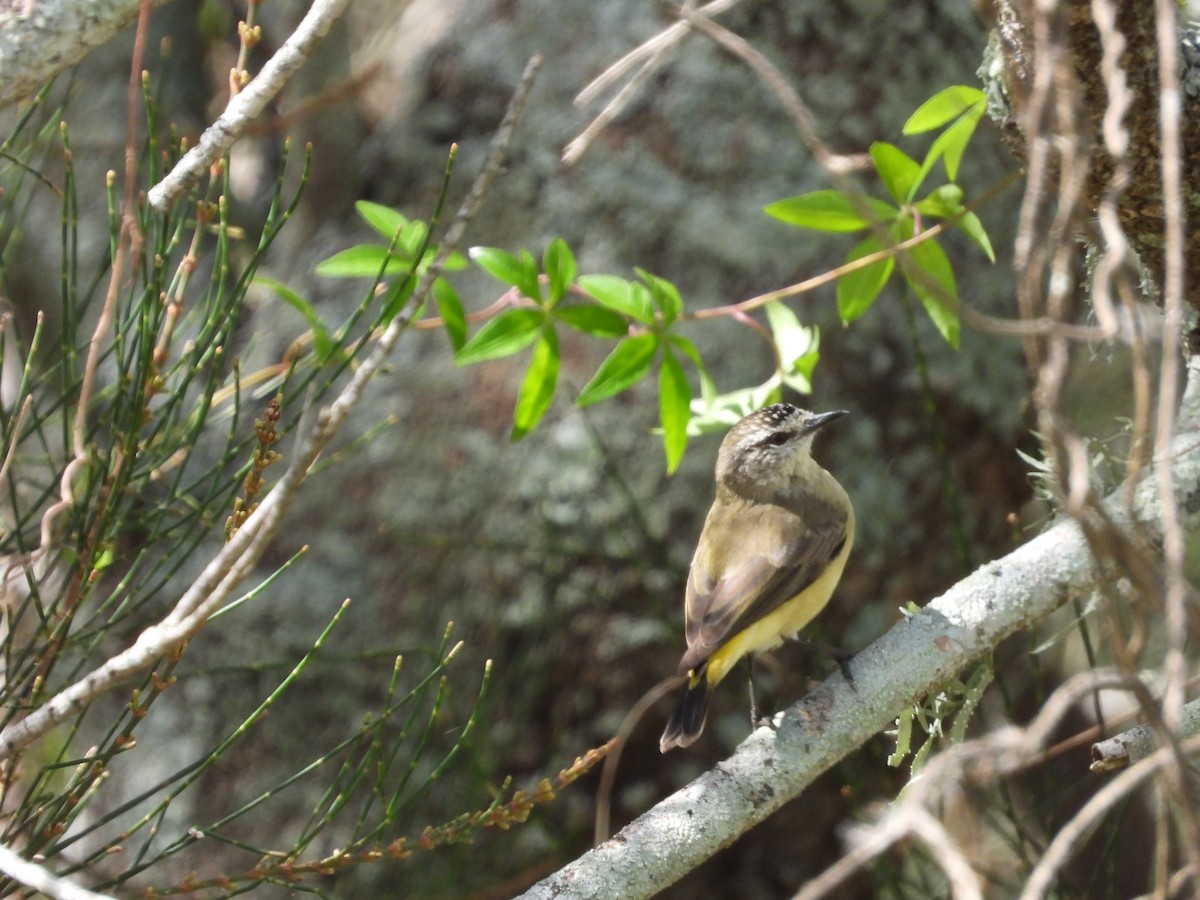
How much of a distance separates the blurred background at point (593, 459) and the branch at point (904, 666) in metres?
1.72

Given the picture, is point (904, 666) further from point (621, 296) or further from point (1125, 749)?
point (621, 296)

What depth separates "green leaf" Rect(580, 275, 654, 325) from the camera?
9.12 feet

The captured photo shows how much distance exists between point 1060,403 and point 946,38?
3.67m

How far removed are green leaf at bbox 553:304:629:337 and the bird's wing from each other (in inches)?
34.0

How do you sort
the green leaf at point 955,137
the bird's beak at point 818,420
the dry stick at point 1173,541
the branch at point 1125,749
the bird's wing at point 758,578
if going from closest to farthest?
the dry stick at point 1173,541 < the branch at point 1125,749 < the green leaf at point 955,137 < the bird's wing at point 758,578 < the bird's beak at point 818,420

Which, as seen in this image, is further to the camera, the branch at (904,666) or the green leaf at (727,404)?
the green leaf at (727,404)

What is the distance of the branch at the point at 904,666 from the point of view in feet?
7.24

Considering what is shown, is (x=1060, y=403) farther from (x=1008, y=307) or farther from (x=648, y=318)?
(x=1008, y=307)

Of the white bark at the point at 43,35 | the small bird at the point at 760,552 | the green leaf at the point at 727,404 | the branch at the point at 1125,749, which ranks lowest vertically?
the small bird at the point at 760,552

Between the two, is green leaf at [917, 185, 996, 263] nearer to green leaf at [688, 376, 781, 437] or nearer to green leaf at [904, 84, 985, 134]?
green leaf at [904, 84, 985, 134]

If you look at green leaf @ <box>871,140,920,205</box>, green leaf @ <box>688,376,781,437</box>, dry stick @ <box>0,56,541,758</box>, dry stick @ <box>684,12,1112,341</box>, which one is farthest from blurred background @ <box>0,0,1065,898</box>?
dry stick @ <box>684,12,1112,341</box>

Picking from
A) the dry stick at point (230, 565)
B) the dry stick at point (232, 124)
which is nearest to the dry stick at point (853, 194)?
the dry stick at point (230, 565)

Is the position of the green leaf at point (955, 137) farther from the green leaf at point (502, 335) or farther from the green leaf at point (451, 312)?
the green leaf at point (451, 312)

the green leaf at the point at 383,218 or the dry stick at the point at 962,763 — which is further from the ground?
the green leaf at the point at 383,218
